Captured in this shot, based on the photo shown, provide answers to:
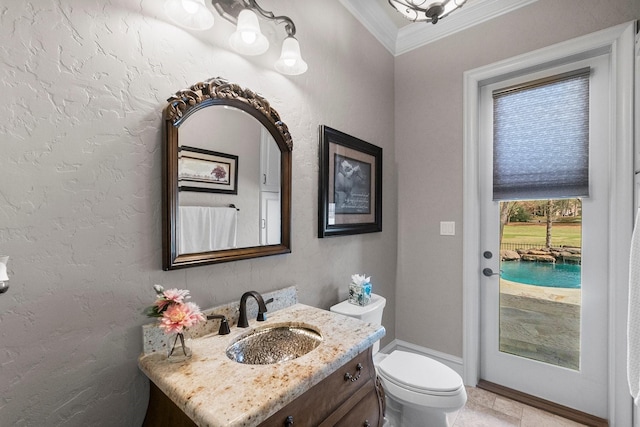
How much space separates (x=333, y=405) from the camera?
104cm

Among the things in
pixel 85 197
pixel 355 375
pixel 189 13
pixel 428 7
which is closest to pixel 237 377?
pixel 355 375

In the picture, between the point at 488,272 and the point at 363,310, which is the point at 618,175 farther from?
the point at 363,310

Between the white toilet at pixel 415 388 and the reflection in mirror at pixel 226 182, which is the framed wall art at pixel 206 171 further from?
the white toilet at pixel 415 388

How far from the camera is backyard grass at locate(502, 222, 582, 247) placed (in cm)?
194

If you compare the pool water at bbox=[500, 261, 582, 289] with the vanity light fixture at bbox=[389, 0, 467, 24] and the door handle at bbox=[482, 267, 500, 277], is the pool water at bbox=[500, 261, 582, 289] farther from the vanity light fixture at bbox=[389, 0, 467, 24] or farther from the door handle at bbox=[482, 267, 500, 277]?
the vanity light fixture at bbox=[389, 0, 467, 24]

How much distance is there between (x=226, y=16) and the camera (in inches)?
51.1

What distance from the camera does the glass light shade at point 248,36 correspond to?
1.20 metres

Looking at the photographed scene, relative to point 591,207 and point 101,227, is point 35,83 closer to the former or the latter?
point 101,227

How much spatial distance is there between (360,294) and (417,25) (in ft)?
7.09

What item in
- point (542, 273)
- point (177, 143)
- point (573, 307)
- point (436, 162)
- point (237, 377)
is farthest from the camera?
point (436, 162)

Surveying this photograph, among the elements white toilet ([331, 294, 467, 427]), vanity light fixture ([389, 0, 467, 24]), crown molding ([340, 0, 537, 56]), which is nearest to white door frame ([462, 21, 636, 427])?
crown molding ([340, 0, 537, 56])

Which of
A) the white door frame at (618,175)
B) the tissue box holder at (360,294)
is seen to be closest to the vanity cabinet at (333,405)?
the tissue box holder at (360,294)

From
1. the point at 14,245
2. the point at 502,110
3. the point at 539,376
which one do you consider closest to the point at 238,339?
the point at 14,245

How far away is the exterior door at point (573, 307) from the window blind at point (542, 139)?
49mm
